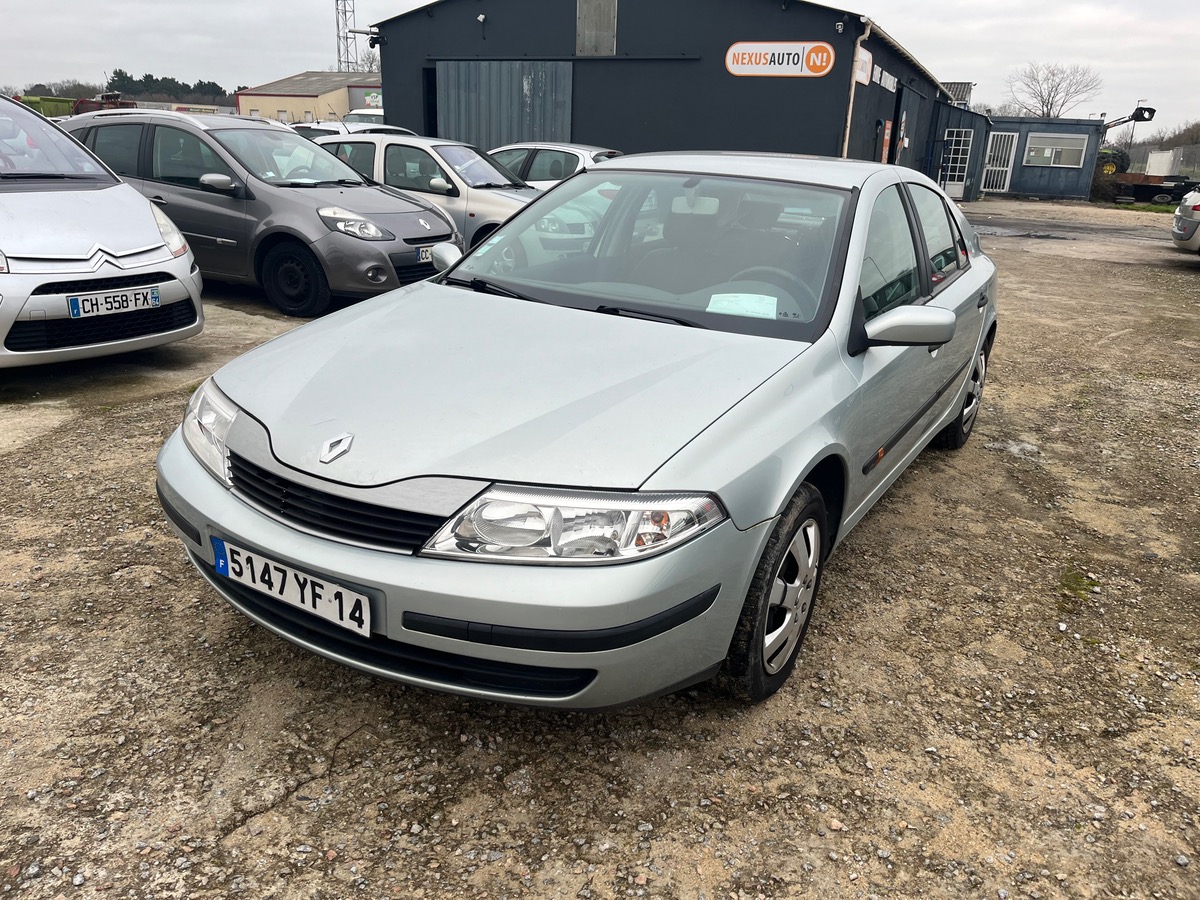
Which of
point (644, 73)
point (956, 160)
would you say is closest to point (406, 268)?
point (644, 73)

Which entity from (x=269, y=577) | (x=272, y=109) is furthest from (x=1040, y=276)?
(x=272, y=109)

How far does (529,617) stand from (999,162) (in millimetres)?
36928

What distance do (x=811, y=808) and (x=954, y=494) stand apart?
8.03 feet

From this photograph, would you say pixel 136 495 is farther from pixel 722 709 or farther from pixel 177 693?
pixel 722 709

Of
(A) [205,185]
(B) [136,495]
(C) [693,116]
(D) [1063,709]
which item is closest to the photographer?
(D) [1063,709]

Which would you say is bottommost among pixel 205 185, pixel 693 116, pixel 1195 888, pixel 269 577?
pixel 1195 888

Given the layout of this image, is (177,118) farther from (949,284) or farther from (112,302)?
(949,284)

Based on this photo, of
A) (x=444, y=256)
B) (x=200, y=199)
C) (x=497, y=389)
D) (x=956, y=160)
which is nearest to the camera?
(x=497, y=389)

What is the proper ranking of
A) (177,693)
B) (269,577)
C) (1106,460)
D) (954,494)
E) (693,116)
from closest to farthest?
(269,577) → (177,693) → (954,494) → (1106,460) → (693,116)

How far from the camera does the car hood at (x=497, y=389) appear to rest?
6.57 ft

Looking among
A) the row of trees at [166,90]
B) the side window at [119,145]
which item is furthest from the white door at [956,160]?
the row of trees at [166,90]

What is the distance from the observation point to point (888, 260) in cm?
318

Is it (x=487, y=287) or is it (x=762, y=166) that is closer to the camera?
(x=487, y=287)

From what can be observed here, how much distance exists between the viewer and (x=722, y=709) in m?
2.46
